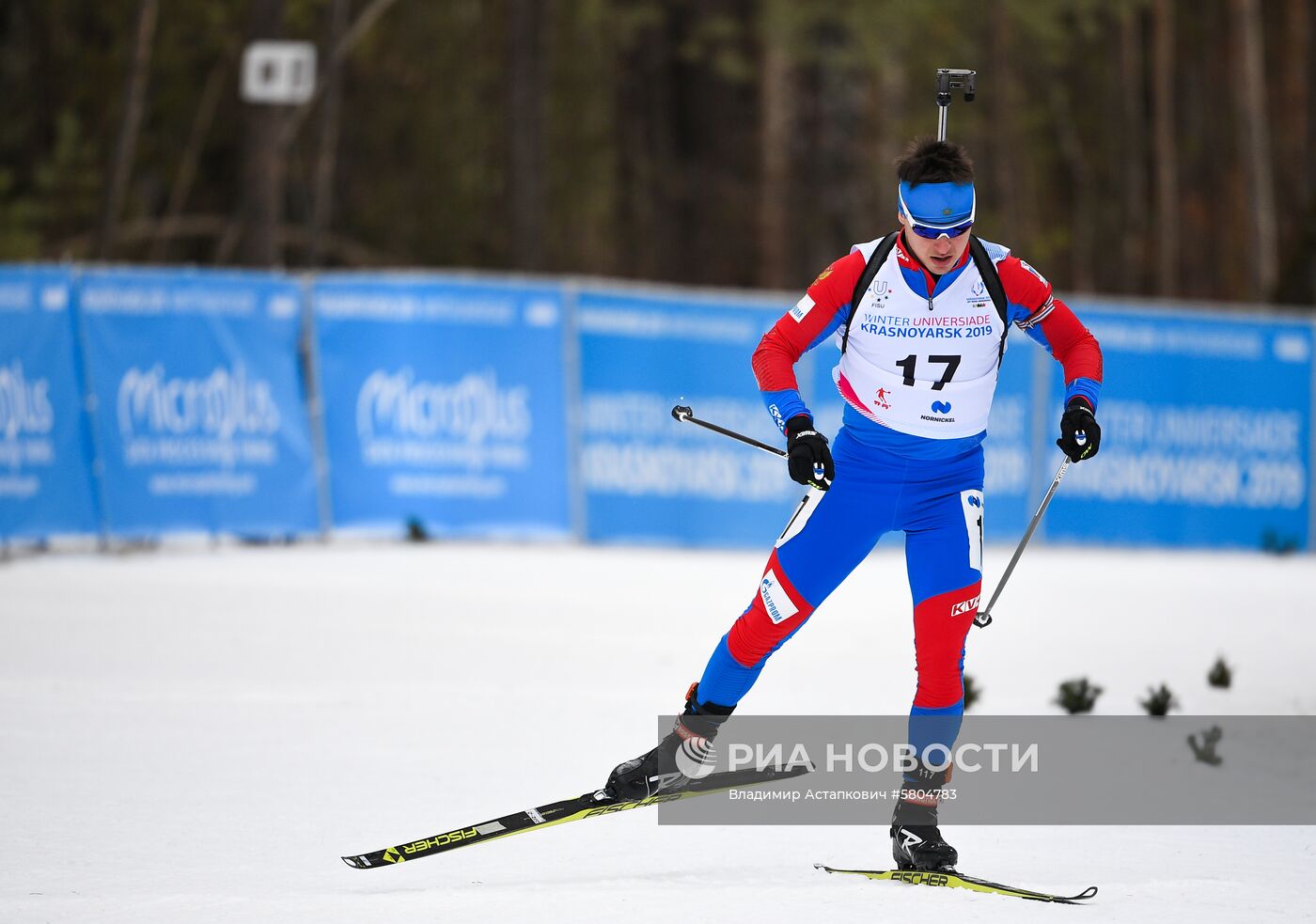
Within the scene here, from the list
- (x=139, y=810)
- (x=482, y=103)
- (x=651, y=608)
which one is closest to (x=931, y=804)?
(x=139, y=810)

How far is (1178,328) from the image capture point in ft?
48.1

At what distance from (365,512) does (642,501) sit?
218cm

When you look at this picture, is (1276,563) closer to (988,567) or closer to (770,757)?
(988,567)

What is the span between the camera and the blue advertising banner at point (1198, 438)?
14.5 m

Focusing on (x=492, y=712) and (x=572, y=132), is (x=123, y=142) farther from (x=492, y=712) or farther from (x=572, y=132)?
(x=572, y=132)

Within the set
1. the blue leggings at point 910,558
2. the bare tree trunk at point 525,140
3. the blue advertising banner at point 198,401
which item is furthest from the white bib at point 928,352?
the bare tree trunk at point 525,140

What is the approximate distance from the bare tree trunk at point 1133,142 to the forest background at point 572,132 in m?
0.08

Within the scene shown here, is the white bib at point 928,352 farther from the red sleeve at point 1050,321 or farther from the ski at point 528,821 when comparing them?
the ski at point 528,821

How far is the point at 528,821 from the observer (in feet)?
17.5

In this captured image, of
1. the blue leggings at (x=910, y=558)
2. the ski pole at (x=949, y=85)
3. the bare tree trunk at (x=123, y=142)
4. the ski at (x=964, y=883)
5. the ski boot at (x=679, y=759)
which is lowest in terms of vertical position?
the ski at (x=964, y=883)

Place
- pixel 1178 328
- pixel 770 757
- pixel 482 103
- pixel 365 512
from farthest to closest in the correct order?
pixel 482 103 < pixel 1178 328 < pixel 365 512 < pixel 770 757

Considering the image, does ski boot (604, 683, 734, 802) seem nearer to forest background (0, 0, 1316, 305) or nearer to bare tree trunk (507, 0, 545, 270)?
forest background (0, 0, 1316, 305)

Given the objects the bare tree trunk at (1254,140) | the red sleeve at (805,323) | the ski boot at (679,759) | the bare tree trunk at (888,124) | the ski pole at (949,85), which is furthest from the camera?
the bare tree trunk at (888,124)

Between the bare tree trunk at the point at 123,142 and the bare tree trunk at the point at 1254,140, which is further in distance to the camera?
the bare tree trunk at the point at 1254,140
